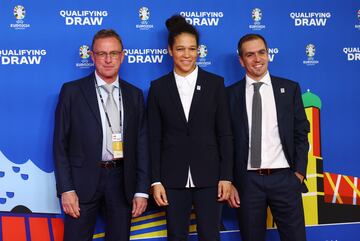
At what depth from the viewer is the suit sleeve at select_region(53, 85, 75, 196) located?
239 centimetres

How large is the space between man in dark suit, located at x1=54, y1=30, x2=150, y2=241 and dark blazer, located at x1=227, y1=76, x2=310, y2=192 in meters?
0.57

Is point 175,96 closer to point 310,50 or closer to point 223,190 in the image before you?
point 223,190

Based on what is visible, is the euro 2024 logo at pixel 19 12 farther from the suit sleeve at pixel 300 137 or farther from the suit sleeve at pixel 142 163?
the suit sleeve at pixel 300 137

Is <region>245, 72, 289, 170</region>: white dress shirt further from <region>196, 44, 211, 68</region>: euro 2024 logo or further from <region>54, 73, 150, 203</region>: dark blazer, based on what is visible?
<region>54, 73, 150, 203</region>: dark blazer

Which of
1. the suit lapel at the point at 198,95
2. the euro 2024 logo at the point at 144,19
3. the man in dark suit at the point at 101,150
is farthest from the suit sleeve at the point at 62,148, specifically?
the euro 2024 logo at the point at 144,19

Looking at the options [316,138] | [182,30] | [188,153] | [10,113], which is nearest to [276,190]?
[188,153]

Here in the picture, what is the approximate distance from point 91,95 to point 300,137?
4.31 ft

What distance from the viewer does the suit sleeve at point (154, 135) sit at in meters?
2.46

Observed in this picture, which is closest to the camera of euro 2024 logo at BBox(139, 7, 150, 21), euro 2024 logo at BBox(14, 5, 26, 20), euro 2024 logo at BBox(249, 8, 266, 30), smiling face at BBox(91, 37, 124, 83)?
smiling face at BBox(91, 37, 124, 83)

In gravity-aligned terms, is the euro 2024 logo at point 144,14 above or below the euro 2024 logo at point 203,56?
above

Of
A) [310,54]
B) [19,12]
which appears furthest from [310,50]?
[19,12]

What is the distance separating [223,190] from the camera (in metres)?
2.45

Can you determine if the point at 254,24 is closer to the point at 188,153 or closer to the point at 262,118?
the point at 262,118

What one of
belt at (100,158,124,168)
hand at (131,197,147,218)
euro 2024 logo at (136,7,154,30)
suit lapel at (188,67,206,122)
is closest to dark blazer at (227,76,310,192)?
suit lapel at (188,67,206,122)
